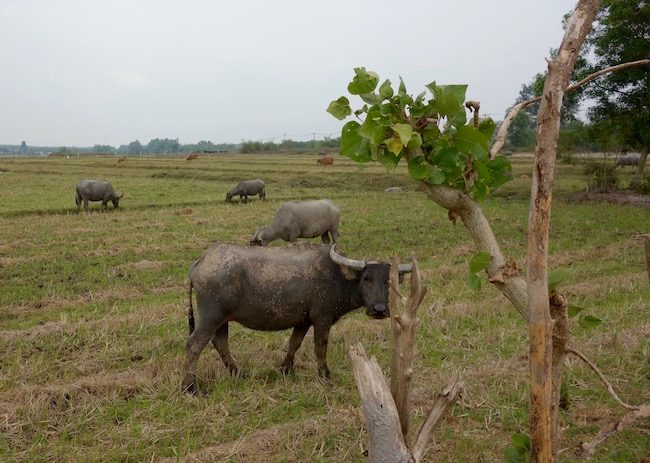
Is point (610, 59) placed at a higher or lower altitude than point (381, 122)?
higher

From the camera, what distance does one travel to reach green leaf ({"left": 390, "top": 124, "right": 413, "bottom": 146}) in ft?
6.57

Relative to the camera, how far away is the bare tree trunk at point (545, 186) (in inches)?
77.5

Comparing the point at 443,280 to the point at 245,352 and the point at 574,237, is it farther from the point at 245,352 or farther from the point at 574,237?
the point at 574,237

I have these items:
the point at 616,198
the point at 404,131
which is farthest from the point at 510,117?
the point at 616,198

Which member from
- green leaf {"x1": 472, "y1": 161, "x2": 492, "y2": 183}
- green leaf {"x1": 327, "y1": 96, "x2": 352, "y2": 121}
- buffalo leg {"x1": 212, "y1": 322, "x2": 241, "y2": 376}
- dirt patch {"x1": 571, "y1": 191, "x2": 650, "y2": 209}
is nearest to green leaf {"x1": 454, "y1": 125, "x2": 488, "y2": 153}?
green leaf {"x1": 472, "y1": 161, "x2": 492, "y2": 183}

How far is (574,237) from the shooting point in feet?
40.3

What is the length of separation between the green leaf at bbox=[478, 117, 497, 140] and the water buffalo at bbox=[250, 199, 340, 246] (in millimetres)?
8992

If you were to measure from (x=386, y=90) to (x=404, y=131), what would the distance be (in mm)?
199

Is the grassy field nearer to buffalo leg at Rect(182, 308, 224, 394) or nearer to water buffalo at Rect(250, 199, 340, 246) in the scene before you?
buffalo leg at Rect(182, 308, 224, 394)

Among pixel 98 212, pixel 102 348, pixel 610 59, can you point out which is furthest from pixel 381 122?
pixel 610 59

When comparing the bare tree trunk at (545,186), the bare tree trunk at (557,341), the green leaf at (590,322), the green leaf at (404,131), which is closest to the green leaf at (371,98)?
the green leaf at (404,131)

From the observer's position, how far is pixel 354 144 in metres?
2.19

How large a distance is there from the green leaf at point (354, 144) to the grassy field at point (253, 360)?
7.58 ft

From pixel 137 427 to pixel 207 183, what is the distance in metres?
22.9
